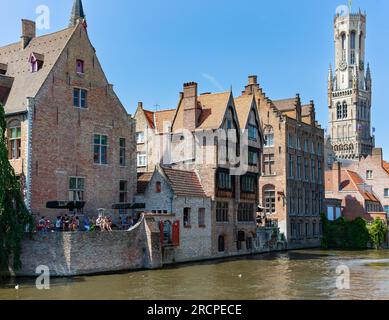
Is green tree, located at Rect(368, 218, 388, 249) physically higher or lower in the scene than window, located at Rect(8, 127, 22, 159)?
lower

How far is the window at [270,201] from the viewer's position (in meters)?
60.9

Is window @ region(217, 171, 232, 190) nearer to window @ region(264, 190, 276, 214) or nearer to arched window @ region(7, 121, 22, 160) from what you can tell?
window @ region(264, 190, 276, 214)

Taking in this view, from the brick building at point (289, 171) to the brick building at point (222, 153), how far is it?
688cm

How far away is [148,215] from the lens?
3969cm

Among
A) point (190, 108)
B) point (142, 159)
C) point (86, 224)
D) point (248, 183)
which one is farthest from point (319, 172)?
point (86, 224)

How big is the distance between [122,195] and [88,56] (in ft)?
35.5

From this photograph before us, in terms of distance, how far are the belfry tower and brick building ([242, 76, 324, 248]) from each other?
96763mm

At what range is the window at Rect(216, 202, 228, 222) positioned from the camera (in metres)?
48.5

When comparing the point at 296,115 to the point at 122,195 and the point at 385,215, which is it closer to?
the point at 385,215

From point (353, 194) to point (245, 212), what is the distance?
78.7ft

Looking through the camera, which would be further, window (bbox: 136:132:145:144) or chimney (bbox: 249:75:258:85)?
chimney (bbox: 249:75:258:85)

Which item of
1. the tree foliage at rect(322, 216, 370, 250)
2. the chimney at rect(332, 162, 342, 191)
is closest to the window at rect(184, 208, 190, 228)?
the tree foliage at rect(322, 216, 370, 250)
